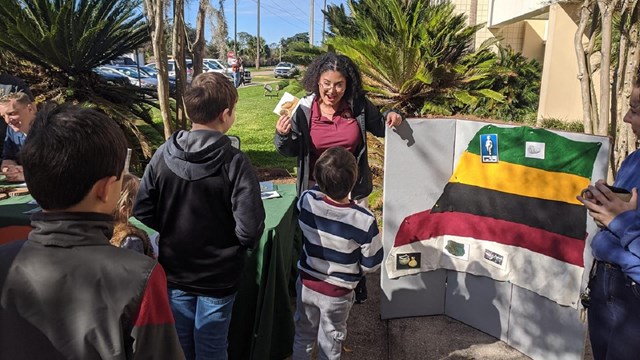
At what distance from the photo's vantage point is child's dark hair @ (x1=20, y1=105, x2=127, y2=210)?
112 centimetres

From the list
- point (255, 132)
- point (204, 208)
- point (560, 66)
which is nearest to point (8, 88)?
point (204, 208)

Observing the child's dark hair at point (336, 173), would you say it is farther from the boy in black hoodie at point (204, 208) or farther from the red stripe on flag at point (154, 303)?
the red stripe on flag at point (154, 303)

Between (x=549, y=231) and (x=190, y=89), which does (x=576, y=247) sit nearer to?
(x=549, y=231)

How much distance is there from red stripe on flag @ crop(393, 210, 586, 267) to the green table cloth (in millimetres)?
906

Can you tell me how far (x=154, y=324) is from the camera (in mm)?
1129

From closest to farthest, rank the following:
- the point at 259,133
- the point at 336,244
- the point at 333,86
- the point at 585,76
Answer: the point at 336,244 < the point at 333,86 < the point at 585,76 < the point at 259,133

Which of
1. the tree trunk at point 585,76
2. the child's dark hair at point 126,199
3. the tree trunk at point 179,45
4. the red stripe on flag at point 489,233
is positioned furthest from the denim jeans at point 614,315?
the tree trunk at point 179,45

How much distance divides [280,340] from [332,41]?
154 inches

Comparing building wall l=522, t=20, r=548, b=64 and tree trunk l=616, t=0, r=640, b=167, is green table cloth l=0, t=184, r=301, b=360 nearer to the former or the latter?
tree trunk l=616, t=0, r=640, b=167

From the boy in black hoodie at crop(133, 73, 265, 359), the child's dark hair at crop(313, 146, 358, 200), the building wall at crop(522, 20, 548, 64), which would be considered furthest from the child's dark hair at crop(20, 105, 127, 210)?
the building wall at crop(522, 20, 548, 64)

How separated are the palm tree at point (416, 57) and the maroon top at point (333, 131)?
86.9 inches

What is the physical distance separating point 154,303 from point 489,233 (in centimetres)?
255

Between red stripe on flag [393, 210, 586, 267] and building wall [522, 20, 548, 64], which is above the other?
building wall [522, 20, 548, 64]

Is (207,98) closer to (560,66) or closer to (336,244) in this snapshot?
(336,244)
